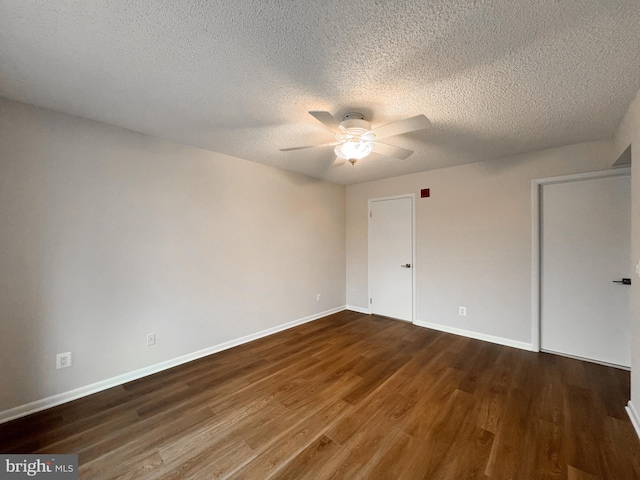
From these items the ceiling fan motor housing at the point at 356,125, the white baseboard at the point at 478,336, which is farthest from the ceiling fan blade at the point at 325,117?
the white baseboard at the point at 478,336

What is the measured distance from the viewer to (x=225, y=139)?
261cm

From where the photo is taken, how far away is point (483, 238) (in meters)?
3.33

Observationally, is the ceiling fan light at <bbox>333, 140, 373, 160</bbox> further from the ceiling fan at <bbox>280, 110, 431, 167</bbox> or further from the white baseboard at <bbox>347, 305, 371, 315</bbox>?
the white baseboard at <bbox>347, 305, 371, 315</bbox>

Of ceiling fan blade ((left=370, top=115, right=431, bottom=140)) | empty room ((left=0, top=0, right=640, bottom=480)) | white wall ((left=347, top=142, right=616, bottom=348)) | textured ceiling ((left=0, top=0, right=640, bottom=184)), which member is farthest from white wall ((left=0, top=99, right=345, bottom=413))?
white wall ((left=347, top=142, right=616, bottom=348))

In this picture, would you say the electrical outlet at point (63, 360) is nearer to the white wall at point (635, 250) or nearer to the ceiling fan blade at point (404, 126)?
the ceiling fan blade at point (404, 126)

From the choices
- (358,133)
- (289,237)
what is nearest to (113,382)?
(289,237)

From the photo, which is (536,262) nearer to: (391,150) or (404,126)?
(391,150)

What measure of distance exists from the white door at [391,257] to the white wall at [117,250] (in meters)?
1.73

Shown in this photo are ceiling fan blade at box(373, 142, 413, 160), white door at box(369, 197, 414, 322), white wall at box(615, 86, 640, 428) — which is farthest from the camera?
white door at box(369, 197, 414, 322)

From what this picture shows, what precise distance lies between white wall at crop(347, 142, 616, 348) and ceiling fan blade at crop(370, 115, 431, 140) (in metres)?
2.10

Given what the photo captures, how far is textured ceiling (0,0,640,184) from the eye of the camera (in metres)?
1.17

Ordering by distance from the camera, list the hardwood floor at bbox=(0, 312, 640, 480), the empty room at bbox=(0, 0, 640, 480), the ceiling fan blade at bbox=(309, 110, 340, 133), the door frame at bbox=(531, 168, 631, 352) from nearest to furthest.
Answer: the empty room at bbox=(0, 0, 640, 480)
the hardwood floor at bbox=(0, 312, 640, 480)
the ceiling fan blade at bbox=(309, 110, 340, 133)
the door frame at bbox=(531, 168, 631, 352)

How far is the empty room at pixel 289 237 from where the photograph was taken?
4.45 ft

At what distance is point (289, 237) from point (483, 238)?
8.73 ft
